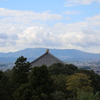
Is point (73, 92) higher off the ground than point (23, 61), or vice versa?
point (23, 61)

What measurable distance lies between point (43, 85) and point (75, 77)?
359cm

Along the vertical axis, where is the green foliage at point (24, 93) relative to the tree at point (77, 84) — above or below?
below

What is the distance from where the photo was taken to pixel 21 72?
27891mm

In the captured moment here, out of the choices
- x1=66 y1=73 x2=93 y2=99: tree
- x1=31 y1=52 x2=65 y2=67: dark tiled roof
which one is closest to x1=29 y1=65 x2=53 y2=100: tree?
x1=66 y1=73 x2=93 y2=99: tree

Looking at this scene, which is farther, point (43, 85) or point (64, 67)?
point (64, 67)

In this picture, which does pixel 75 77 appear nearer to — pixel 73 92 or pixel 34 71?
pixel 73 92

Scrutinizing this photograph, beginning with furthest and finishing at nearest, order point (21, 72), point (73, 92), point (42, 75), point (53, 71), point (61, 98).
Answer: point (53, 71) → point (21, 72) → point (73, 92) → point (42, 75) → point (61, 98)

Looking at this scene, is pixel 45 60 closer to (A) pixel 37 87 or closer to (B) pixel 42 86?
(A) pixel 37 87

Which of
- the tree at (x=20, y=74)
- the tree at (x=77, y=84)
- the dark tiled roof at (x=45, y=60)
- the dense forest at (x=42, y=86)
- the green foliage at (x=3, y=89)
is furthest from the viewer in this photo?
the dark tiled roof at (x=45, y=60)

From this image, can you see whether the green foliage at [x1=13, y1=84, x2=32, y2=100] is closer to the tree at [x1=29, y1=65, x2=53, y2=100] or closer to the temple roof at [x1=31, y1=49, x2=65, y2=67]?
the tree at [x1=29, y1=65, x2=53, y2=100]

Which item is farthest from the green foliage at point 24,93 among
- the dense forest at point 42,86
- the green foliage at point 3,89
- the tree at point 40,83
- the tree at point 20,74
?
the tree at point 20,74

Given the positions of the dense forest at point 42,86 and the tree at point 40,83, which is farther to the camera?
the tree at point 40,83

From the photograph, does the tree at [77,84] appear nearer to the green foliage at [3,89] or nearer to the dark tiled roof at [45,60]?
the green foliage at [3,89]

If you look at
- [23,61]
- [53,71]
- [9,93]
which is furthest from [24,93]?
[53,71]
